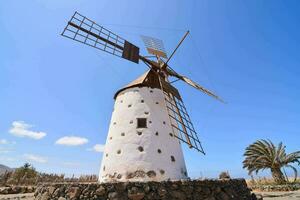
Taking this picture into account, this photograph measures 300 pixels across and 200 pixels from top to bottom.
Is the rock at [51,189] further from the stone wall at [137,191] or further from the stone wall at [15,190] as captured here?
the stone wall at [15,190]

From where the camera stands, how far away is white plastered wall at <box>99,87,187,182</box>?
9.32 meters

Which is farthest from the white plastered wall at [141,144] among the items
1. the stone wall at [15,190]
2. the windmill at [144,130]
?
the stone wall at [15,190]

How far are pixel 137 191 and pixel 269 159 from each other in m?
24.0

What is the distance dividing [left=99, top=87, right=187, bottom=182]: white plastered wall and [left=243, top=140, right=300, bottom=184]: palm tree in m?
19.5

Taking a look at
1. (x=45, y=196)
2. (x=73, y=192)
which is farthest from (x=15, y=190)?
(x=73, y=192)

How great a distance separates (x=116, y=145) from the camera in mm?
10211

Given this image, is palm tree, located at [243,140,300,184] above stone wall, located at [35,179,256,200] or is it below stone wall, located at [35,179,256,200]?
above

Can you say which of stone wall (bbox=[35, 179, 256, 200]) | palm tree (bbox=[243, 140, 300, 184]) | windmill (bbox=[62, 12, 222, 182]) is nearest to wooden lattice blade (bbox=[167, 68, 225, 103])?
windmill (bbox=[62, 12, 222, 182])

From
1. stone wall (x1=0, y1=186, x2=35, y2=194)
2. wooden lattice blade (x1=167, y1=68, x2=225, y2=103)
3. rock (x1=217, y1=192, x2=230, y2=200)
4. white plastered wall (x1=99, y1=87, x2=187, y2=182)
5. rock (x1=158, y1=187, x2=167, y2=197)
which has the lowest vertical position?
rock (x1=217, y1=192, x2=230, y2=200)

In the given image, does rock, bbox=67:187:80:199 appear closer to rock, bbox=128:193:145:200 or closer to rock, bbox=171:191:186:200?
rock, bbox=128:193:145:200

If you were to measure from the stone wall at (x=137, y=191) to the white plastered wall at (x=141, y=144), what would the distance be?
5.98 ft

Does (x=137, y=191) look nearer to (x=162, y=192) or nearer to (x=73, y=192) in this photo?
(x=162, y=192)

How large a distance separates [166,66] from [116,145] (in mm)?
6877

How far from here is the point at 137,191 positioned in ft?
23.2
